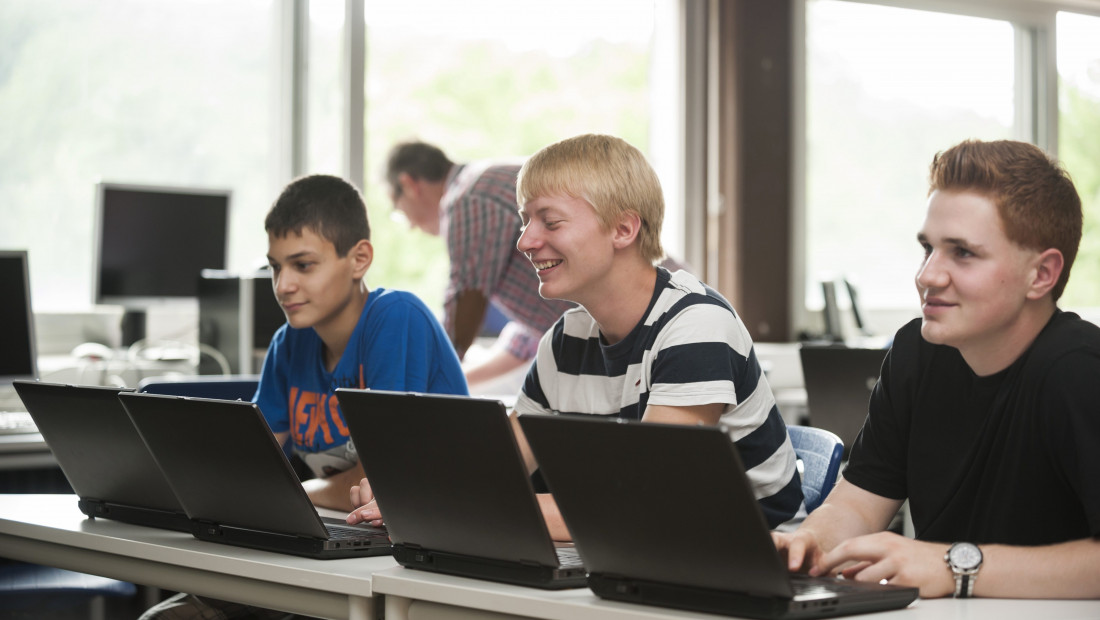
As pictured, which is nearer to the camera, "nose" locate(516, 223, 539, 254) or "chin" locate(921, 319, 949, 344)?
"chin" locate(921, 319, 949, 344)

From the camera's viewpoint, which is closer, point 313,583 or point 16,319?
point 313,583

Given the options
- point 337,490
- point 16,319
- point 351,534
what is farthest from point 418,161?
point 351,534

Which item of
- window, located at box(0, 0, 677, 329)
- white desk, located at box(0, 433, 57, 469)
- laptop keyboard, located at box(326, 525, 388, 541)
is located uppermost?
window, located at box(0, 0, 677, 329)

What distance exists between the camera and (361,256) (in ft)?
6.58

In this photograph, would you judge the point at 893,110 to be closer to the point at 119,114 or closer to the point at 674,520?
the point at 119,114

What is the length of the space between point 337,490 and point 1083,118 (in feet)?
16.7

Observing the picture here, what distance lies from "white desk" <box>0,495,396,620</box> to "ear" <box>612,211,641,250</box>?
54cm

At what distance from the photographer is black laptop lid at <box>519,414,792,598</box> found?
972 mm

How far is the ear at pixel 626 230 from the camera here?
5.26ft

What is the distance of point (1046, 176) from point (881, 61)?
4161 millimetres

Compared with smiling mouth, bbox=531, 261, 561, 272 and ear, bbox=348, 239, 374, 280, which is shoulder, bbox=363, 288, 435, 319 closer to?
ear, bbox=348, 239, 374, 280

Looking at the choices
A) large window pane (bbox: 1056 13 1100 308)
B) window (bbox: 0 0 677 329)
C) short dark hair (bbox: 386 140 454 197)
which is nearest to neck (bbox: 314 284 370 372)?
short dark hair (bbox: 386 140 454 197)

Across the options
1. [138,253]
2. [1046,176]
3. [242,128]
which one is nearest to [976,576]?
[1046,176]

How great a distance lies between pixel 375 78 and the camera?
436cm
